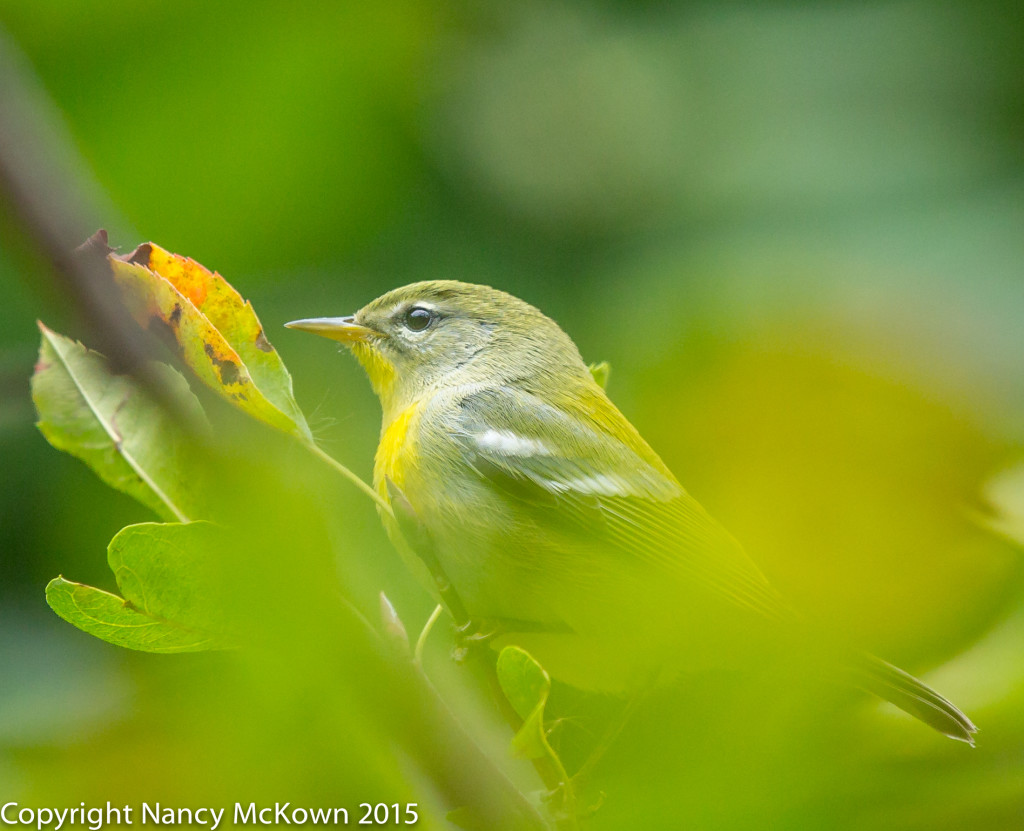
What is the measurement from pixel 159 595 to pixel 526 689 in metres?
0.34

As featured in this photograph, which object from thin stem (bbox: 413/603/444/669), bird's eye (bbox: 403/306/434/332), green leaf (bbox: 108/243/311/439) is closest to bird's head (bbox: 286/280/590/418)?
bird's eye (bbox: 403/306/434/332)

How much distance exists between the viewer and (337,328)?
2111mm

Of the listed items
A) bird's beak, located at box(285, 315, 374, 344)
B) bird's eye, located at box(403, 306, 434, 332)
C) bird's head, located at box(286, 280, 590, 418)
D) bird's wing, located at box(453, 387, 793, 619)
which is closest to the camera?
bird's wing, located at box(453, 387, 793, 619)

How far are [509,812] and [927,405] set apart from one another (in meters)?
0.97

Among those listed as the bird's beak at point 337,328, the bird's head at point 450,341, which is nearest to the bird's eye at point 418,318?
the bird's head at point 450,341

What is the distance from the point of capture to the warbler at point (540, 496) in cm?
130

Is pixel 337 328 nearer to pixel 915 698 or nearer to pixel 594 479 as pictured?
pixel 594 479

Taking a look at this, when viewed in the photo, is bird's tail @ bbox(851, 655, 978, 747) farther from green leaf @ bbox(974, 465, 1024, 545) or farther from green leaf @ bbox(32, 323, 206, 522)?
green leaf @ bbox(32, 323, 206, 522)

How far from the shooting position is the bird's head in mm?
2211

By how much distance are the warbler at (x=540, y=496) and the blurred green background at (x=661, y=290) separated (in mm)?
100

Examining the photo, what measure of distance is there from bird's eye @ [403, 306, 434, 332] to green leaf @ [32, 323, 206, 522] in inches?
53.5

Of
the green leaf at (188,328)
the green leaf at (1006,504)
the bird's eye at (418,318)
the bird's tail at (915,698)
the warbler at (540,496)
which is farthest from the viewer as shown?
the bird's eye at (418,318)

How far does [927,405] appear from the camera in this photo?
1494 millimetres

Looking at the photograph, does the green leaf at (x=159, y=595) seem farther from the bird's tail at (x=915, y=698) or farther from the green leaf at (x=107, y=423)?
the bird's tail at (x=915, y=698)
